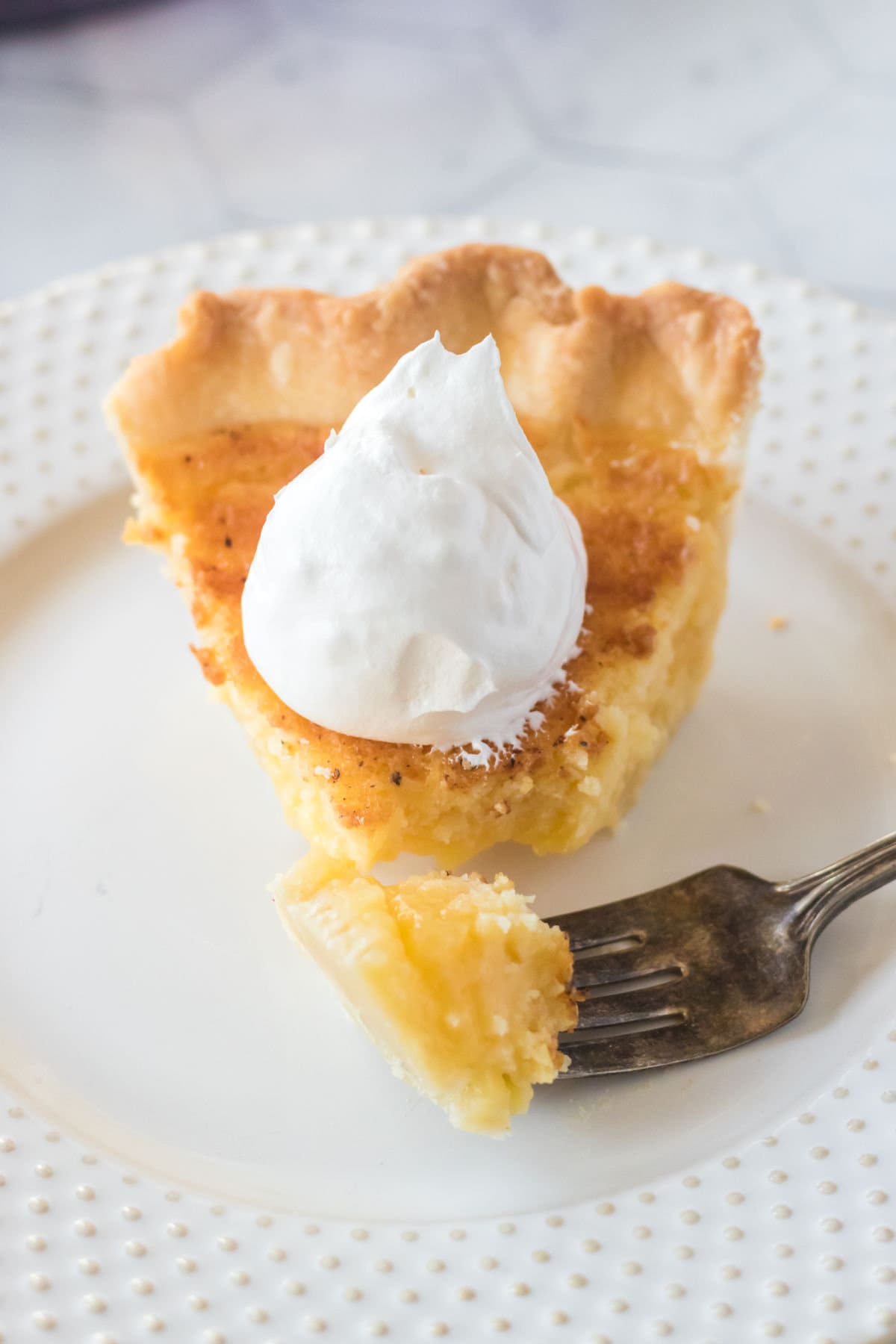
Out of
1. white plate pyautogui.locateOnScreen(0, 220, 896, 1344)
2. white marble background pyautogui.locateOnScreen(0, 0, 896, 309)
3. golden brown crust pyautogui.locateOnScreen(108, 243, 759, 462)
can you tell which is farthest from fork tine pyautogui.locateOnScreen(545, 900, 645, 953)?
white marble background pyautogui.locateOnScreen(0, 0, 896, 309)

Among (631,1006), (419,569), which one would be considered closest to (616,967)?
(631,1006)

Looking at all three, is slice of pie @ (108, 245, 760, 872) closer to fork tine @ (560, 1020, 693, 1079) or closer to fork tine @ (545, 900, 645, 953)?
fork tine @ (545, 900, 645, 953)

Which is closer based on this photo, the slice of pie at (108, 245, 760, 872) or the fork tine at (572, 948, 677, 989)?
the fork tine at (572, 948, 677, 989)

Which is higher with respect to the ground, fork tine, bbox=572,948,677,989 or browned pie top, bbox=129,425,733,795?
browned pie top, bbox=129,425,733,795

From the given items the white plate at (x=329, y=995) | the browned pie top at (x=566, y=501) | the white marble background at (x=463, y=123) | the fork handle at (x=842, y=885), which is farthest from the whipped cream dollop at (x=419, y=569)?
the white marble background at (x=463, y=123)

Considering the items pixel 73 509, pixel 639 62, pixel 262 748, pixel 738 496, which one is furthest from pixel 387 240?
pixel 639 62

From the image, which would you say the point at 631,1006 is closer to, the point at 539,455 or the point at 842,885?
the point at 842,885

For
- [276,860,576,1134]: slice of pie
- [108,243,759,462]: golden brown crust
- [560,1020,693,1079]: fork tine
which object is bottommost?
[560,1020,693,1079]: fork tine

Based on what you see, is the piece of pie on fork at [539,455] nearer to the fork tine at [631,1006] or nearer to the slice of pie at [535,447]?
the slice of pie at [535,447]
